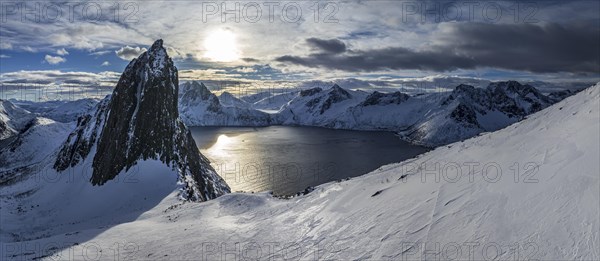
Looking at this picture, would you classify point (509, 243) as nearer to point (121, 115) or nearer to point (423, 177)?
point (423, 177)

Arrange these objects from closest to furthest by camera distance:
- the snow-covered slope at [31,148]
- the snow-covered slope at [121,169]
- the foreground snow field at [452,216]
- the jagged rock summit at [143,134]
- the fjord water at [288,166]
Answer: the foreground snow field at [452,216]
the snow-covered slope at [121,169]
the jagged rock summit at [143,134]
the fjord water at [288,166]
the snow-covered slope at [31,148]

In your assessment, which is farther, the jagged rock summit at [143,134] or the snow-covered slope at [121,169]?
the jagged rock summit at [143,134]

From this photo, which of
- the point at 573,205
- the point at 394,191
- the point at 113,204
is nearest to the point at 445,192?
the point at 394,191

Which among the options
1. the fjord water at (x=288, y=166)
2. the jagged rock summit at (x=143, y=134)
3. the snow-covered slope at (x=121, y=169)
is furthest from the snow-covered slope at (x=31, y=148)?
the fjord water at (x=288, y=166)

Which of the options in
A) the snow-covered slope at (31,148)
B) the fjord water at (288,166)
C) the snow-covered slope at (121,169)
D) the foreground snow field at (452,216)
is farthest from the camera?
the snow-covered slope at (31,148)

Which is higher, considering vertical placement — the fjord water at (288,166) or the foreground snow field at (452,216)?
the foreground snow field at (452,216)

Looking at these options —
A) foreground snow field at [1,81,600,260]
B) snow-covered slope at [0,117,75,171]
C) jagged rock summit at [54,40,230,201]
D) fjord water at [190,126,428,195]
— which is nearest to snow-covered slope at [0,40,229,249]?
jagged rock summit at [54,40,230,201]

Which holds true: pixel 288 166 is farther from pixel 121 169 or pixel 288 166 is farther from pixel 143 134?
pixel 121 169

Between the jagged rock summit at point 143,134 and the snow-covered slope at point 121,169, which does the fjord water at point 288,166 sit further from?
the jagged rock summit at point 143,134
